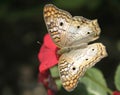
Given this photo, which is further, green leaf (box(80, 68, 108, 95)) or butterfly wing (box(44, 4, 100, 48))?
green leaf (box(80, 68, 108, 95))

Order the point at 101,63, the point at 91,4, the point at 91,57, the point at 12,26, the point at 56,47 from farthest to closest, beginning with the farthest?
1. the point at 12,26
2. the point at 101,63
3. the point at 91,4
4. the point at 56,47
5. the point at 91,57

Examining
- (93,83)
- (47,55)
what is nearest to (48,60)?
(47,55)

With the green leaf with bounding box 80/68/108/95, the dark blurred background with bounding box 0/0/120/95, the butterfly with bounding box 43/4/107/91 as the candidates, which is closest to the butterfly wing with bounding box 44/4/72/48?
the butterfly with bounding box 43/4/107/91

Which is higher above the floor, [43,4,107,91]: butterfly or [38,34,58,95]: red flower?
[43,4,107,91]: butterfly

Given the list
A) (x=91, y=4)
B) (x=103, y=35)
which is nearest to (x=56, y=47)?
(x=91, y=4)

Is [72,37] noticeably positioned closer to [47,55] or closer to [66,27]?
[66,27]

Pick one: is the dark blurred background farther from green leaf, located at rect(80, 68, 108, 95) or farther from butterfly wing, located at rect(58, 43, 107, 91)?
butterfly wing, located at rect(58, 43, 107, 91)

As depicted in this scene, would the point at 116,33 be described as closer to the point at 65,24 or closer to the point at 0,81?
the point at 0,81
